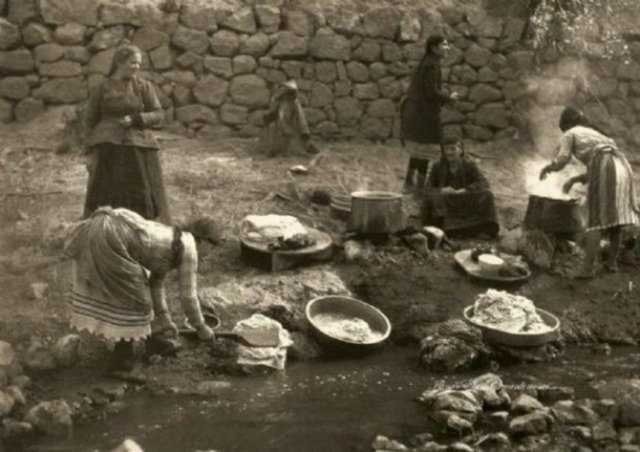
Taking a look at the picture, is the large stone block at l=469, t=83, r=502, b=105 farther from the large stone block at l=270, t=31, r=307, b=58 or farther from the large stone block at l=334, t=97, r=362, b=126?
the large stone block at l=270, t=31, r=307, b=58

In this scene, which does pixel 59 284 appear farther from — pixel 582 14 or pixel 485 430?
pixel 582 14

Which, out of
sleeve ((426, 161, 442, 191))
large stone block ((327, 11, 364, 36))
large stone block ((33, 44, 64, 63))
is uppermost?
large stone block ((327, 11, 364, 36))

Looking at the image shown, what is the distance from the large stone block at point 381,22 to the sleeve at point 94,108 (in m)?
6.46

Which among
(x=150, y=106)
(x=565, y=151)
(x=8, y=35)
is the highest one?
(x=8, y=35)

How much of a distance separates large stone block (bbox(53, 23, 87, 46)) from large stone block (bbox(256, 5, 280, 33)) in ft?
8.21

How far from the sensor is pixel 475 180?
1050 cm

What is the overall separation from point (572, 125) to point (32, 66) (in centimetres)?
724

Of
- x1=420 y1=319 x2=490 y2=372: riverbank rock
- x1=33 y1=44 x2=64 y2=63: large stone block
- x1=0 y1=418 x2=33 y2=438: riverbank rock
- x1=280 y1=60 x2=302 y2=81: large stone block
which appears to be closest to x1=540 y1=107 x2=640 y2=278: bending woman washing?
x1=420 y1=319 x2=490 y2=372: riverbank rock

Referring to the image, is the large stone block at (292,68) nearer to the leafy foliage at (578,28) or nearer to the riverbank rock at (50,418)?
the leafy foliage at (578,28)

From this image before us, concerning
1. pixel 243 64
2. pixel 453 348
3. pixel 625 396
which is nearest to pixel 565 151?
pixel 453 348

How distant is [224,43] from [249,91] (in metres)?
0.77

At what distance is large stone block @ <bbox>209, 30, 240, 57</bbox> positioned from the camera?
13.0 metres

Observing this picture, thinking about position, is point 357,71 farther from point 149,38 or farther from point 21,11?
point 21,11

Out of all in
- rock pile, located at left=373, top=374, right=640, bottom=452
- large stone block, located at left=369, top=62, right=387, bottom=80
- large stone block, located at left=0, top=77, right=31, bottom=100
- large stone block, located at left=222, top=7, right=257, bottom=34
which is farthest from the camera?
large stone block, located at left=369, top=62, right=387, bottom=80
